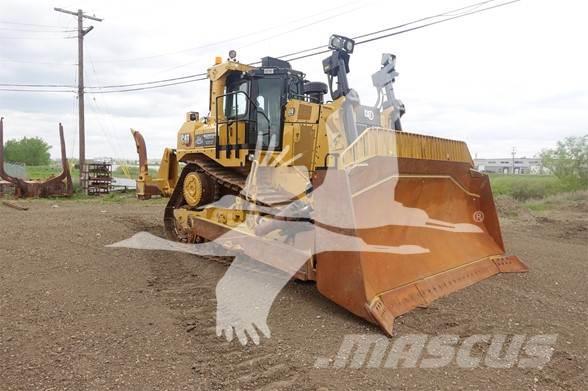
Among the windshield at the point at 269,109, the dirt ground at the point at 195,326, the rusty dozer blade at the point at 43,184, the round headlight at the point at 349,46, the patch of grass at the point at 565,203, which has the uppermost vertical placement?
the round headlight at the point at 349,46

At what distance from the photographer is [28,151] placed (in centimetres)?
7338

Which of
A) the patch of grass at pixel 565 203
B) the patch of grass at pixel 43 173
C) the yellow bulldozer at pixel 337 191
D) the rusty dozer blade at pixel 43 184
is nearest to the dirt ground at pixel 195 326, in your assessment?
the yellow bulldozer at pixel 337 191

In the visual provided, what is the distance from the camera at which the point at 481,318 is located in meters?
4.69

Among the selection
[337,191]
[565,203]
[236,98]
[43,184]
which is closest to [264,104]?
[236,98]

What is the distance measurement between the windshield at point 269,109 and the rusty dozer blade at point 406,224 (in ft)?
7.88

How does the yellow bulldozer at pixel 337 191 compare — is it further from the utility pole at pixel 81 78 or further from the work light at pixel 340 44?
the utility pole at pixel 81 78

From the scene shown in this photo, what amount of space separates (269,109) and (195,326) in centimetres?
372

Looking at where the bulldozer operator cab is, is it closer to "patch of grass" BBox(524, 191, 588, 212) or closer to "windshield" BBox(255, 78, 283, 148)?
"windshield" BBox(255, 78, 283, 148)

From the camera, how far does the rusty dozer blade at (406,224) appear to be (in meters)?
4.60

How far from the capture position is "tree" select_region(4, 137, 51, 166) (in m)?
71.4

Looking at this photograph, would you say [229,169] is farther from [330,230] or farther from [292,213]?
[330,230]

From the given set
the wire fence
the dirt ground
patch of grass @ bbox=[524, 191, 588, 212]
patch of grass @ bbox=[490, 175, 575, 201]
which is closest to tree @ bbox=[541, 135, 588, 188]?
patch of grass @ bbox=[490, 175, 575, 201]

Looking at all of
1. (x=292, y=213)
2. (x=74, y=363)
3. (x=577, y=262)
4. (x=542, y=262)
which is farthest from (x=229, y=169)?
(x=577, y=262)

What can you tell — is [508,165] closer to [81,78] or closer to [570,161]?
[570,161]
